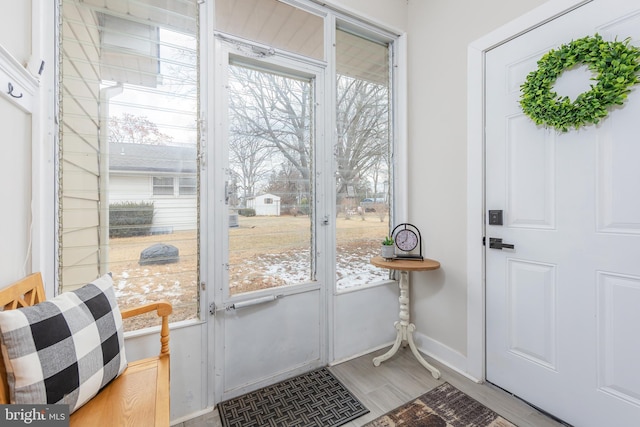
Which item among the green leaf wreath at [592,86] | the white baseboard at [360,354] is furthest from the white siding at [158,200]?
the green leaf wreath at [592,86]

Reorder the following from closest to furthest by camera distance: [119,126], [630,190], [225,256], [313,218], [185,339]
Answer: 1. [630,190]
2. [119,126]
3. [185,339]
4. [225,256]
5. [313,218]

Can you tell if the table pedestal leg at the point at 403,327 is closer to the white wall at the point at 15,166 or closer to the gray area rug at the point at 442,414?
the gray area rug at the point at 442,414

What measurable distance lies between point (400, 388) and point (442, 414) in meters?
0.28

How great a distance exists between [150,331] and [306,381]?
1.03 m

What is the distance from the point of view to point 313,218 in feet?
A: 6.59

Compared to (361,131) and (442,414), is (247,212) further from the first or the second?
(442,414)

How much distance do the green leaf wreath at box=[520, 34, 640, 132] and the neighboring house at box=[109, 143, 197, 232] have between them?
194 cm

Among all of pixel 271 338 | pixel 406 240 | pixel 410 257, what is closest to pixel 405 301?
pixel 410 257

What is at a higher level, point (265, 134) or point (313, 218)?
point (265, 134)

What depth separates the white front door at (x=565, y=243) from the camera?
1293 millimetres

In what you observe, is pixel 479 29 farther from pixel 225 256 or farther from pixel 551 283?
pixel 225 256

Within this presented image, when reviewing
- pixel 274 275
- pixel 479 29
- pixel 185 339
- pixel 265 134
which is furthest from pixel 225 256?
pixel 479 29

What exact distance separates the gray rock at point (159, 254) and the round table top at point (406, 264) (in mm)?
1281

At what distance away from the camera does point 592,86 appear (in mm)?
1338
